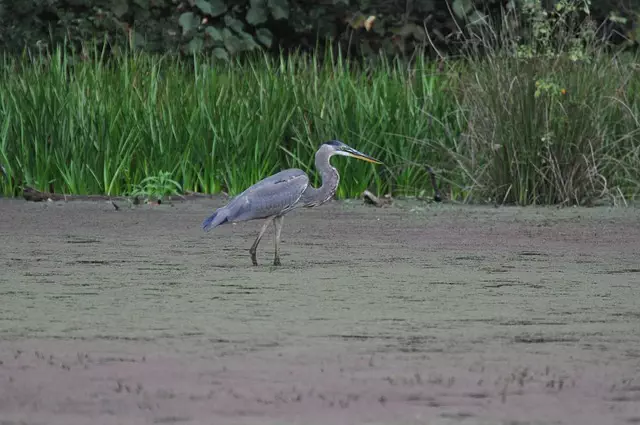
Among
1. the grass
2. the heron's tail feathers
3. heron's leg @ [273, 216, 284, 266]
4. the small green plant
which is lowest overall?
the small green plant

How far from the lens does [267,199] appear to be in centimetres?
634

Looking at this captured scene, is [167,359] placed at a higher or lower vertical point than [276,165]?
higher

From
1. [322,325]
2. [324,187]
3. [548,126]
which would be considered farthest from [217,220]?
[548,126]

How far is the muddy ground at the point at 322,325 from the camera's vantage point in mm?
3309

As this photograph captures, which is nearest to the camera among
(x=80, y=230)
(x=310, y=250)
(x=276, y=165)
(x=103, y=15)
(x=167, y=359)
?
(x=167, y=359)

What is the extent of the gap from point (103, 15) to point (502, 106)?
554cm

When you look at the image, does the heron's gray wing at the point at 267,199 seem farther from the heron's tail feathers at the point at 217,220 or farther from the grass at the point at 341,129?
the grass at the point at 341,129

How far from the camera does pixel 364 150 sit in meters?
9.89

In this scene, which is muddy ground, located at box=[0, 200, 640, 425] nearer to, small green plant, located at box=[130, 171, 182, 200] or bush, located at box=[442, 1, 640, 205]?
bush, located at box=[442, 1, 640, 205]

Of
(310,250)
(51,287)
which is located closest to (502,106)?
(310,250)

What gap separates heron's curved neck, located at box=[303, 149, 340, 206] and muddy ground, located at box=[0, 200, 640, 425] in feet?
0.78

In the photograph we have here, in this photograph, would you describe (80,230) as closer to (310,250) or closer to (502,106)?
(310,250)

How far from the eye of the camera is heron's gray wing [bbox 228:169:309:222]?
634 centimetres

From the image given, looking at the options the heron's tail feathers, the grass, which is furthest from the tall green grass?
the heron's tail feathers
